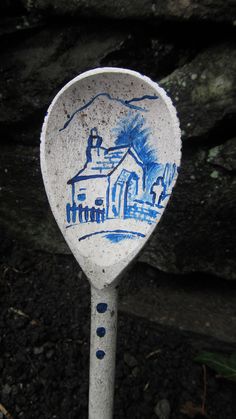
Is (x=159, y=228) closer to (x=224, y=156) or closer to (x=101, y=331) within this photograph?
(x=224, y=156)

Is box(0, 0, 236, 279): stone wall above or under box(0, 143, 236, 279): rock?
→ above

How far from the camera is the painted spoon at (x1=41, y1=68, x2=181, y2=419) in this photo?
0.73 metres

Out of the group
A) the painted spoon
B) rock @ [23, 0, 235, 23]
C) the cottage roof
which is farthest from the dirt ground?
rock @ [23, 0, 235, 23]

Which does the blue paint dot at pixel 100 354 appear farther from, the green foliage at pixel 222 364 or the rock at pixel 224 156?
the rock at pixel 224 156

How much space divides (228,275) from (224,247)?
7cm

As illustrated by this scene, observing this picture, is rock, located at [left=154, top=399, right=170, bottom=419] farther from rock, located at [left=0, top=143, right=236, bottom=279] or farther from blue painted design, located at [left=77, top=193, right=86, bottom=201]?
blue painted design, located at [left=77, top=193, right=86, bottom=201]

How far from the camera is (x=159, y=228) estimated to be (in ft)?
3.87

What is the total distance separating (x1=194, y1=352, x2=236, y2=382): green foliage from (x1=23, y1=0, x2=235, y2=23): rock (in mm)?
667

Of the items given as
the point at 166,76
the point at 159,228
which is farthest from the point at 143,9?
the point at 159,228

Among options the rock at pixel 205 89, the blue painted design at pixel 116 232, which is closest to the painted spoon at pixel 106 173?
the blue painted design at pixel 116 232

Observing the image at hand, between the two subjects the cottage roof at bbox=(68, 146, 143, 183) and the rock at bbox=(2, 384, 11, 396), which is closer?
the cottage roof at bbox=(68, 146, 143, 183)

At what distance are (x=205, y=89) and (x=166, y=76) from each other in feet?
0.33

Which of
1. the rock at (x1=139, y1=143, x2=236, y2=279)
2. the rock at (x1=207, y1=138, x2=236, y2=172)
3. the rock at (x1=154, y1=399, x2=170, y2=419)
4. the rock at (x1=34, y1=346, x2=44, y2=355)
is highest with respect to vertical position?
the rock at (x1=207, y1=138, x2=236, y2=172)

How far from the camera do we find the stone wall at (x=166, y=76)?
3.44 feet
